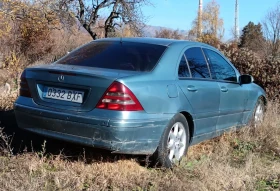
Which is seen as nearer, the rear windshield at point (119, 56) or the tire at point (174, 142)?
the tire at point (174, 142)

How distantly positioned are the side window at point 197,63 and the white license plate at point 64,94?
1600 mm

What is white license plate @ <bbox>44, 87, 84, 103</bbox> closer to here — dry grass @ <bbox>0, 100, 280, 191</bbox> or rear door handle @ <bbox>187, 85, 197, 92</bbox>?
dry grass @ <bbox>0, 100, 280, 191</bbox>

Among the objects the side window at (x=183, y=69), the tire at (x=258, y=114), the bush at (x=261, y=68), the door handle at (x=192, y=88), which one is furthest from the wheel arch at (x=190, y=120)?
the bush at (x=261, y=68)

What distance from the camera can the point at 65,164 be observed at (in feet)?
14.1

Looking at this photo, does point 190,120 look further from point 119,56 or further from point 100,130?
point 100,130

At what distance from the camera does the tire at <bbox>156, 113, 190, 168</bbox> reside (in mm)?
4352

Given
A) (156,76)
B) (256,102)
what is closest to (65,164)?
(156,76)

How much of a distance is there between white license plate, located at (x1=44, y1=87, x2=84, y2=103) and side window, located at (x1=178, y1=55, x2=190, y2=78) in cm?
127

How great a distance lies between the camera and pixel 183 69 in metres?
4.83

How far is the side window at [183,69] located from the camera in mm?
4746

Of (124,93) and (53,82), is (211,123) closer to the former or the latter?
(124,93)

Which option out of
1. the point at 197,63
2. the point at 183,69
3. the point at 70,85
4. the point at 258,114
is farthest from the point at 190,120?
the point at 258,114

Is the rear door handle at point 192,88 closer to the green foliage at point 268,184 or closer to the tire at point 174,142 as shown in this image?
the tire at point 174,142

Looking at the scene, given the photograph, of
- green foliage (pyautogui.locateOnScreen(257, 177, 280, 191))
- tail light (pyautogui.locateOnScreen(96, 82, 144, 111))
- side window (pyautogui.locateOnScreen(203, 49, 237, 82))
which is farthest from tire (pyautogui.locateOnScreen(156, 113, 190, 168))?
side window (pyautogui.locateOnScreen(203, 49, 237, 82))
